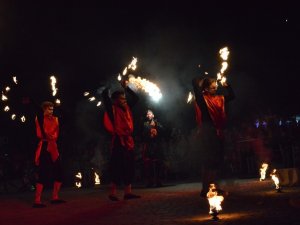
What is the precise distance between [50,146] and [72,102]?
1358cm

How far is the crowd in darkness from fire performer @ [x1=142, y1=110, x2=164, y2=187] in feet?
2.01

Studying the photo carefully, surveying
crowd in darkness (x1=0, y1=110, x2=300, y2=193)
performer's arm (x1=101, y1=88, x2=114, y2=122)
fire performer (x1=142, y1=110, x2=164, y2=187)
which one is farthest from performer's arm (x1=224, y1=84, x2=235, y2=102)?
crowd in darkness (x1=0, y1=110, x2=300, y2=193)

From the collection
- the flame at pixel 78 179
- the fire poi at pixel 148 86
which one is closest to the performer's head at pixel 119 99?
the fire poi at pixel 148 86

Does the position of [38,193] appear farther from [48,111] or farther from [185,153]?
[185,153]

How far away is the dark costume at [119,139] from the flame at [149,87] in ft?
12.7

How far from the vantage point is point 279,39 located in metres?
19.7

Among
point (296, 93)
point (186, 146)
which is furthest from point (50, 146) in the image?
point (296, 93)

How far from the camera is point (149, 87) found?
14.8 m

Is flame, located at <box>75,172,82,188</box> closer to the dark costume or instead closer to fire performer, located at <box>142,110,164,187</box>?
fire performer, located at <box>142,110,164,187</box>

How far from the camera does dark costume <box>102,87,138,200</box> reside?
10.1 meters

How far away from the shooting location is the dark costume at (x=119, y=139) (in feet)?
33.2

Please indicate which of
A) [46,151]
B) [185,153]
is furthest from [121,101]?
[185,153]

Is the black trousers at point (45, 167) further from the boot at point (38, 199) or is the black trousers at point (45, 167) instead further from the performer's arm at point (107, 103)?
the performer's arm at point (107, 103)

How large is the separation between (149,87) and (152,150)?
1851 millimetres
